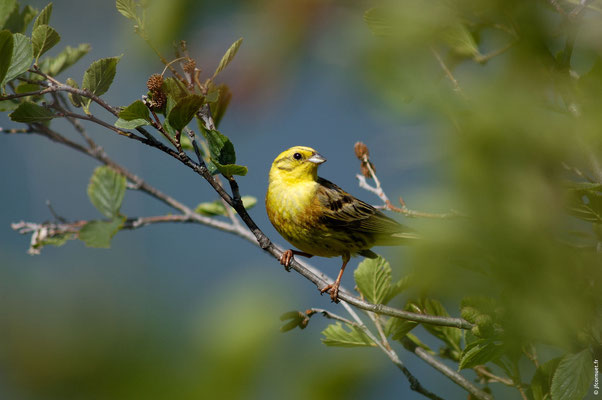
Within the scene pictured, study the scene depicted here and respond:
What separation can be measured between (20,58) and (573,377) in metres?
1.28

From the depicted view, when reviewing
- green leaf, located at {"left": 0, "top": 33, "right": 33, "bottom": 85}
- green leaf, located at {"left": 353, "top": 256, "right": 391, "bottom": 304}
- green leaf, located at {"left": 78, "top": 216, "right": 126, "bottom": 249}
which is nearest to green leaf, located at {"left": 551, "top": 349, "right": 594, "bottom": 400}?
green leaf, located at {"left": 353, "top": 256, "right": 391, "bottom": 304}

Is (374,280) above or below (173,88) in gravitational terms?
below

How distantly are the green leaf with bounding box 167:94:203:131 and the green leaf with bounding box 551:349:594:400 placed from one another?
0.88 metres

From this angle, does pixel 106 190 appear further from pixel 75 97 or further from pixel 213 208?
pixel 75 97

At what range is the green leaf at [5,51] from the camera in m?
1.21

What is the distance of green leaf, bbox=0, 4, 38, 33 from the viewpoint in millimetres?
2027

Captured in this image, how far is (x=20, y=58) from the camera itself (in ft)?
4.36

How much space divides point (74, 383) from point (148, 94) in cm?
103

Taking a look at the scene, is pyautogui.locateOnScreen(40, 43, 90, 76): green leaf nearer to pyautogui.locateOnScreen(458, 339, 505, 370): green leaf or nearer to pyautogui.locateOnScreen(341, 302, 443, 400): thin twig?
pyautogui.locateOnScreen(341, 302, 443, 400): thin twig

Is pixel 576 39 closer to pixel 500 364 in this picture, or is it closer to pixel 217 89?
pixel 500 364

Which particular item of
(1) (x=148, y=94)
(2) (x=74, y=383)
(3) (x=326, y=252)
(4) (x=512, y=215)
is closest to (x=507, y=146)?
(4) (x=512, y=215)

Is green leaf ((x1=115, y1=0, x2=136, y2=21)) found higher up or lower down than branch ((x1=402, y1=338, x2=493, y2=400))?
higher up

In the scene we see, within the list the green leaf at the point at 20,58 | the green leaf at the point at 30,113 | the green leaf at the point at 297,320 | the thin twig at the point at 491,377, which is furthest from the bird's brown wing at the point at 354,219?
the green leaf at the point at 20,58

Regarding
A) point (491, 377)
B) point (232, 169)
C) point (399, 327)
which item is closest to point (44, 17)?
point (232, 169)
